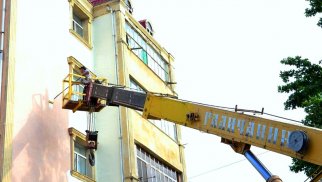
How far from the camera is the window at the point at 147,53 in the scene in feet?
78.0

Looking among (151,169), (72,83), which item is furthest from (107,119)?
(72,83)

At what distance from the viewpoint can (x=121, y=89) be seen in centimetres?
1617

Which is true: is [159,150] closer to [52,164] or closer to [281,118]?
[52,164]

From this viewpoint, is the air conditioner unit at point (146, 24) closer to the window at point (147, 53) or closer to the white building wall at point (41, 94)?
the window at point (147, 53)

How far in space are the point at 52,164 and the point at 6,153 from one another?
7.16ft

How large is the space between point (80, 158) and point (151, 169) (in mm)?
3627

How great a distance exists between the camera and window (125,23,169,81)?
2378 cm

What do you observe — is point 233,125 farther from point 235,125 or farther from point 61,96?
point 61,96

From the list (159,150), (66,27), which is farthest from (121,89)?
(159,150)

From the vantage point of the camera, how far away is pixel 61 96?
18719mm

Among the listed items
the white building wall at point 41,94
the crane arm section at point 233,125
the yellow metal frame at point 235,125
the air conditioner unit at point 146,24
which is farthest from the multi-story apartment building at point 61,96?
the yellow metal frame at point 235,125

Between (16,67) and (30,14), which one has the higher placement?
(30,14)

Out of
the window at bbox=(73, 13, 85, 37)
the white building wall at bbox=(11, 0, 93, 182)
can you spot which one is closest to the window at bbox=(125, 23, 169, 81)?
the window at bbox=(73, 13, 85, 37)

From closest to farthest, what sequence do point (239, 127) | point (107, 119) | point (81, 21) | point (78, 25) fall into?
point (239, 127) < point (107, 119) < point (78, 25) < point (81, 21)
